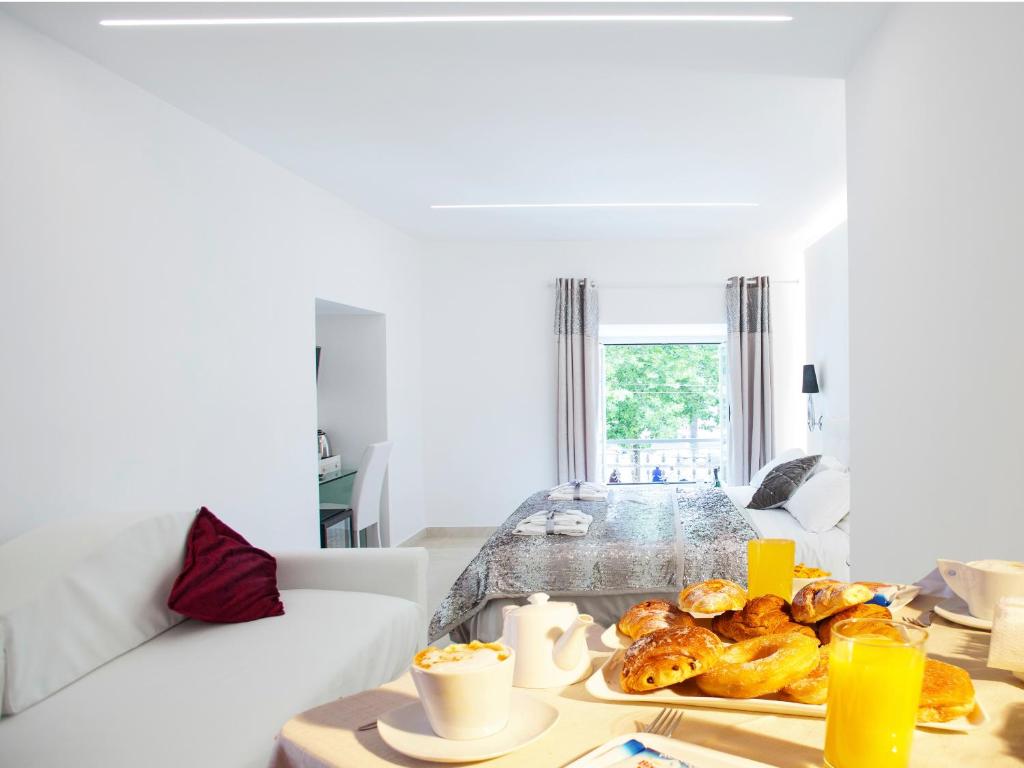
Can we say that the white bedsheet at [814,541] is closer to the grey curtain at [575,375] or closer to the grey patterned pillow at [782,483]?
the grey patterned pillow at [782,483]

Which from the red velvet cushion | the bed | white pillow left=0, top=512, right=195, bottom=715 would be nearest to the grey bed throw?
the bed

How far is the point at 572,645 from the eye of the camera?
0.96 meters

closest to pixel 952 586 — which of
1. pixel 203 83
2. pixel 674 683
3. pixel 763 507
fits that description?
pixel 674 683

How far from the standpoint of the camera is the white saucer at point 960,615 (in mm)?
1128

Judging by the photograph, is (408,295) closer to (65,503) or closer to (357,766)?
(65,503)

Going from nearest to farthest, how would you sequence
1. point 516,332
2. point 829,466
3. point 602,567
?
point 602,567, point 829,466, point 516,332

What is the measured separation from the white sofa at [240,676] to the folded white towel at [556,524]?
2.91 feet

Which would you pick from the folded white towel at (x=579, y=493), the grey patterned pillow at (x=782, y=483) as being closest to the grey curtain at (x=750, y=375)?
the grey patterned pillow at (x=782, y=483)

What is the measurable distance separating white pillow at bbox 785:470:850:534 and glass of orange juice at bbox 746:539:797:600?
9.75 feet

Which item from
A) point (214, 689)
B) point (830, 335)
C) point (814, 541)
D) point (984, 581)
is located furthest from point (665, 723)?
point (830, 335)

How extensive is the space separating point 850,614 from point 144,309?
2.91m

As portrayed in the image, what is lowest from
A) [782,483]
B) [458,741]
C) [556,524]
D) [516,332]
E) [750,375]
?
[556,524]

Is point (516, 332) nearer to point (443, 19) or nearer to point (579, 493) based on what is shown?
point (579, 493)

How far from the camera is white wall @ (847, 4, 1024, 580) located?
6.26 feet
